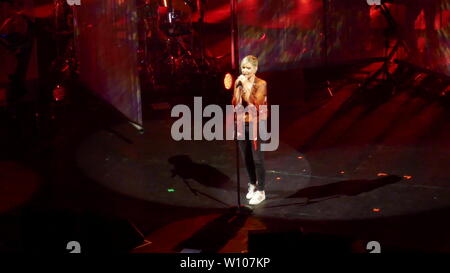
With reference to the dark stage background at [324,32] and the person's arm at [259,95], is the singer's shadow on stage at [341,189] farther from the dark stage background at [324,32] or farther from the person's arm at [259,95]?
the dark stage background at [324,32]

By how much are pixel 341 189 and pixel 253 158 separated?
1.41 meters

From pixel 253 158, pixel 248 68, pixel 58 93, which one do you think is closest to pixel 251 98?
pixel 248 68

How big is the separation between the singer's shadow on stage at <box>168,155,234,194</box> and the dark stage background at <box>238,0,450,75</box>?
486cm

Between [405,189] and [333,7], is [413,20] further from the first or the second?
[405,189]

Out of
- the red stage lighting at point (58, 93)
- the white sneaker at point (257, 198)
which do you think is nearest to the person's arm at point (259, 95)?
the white sneaker at point (257, 198)

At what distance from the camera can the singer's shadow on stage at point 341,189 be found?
6.80 m

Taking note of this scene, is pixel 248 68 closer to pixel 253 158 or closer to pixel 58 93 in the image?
pixel 253 158

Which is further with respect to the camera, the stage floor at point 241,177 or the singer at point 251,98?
the singer at point 251,98

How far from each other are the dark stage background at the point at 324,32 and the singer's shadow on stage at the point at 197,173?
191 inches

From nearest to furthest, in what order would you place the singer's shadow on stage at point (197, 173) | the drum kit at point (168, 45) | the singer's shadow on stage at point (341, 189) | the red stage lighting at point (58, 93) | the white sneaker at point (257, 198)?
the white sneaker at point (257, 198), the singer's shadow on stage at point (341, 189), the singer's shadow on stage at point (197, 173), the red stage lighting at point (58, 93), the drum kit at point (168, 45)

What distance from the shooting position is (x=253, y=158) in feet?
21.0

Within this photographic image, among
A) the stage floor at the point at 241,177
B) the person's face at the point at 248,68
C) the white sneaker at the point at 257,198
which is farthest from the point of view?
the white sneaker at the point at 257,198
